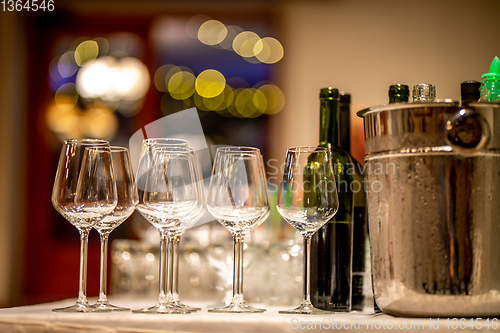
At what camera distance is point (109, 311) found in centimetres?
64

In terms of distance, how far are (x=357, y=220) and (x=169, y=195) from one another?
1.06 feet

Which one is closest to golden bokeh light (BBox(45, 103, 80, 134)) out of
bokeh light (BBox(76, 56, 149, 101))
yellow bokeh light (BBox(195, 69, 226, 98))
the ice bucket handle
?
bokeh light (BBox(76, 56, 149, 101))

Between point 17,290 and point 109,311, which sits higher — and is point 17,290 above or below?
below

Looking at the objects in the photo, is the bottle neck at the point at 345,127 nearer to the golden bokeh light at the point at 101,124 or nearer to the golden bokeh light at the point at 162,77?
the golden bokeh light at the point at 162,77

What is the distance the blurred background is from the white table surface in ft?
7.99

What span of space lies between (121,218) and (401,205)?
0.38 metres

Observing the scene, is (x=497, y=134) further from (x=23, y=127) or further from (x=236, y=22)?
(x=23, y=127)

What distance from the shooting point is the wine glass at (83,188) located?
661 millimetres

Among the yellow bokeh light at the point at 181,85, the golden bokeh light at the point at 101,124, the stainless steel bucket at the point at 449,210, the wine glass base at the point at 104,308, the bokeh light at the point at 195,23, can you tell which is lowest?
the wine glass base at the point at 104,308

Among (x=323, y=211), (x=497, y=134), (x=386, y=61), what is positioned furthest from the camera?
(x=386, y=61)

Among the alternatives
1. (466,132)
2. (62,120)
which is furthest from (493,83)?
(62,120)

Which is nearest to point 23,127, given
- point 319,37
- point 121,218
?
point 319,37

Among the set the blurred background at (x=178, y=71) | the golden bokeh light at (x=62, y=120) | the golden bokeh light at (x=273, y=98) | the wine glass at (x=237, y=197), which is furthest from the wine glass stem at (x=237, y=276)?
the golden bokeh light at (x=62, y=120)

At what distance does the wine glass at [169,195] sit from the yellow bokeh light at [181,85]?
101 inches
